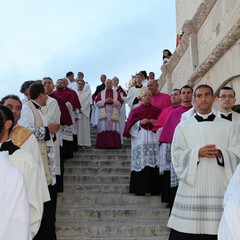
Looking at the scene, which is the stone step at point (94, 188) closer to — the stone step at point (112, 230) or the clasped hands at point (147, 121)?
the clasped hands at point (147, 121)

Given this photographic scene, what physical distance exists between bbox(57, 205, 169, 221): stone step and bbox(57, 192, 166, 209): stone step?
425mm

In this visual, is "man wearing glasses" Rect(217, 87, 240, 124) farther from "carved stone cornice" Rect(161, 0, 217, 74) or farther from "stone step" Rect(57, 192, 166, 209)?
"carved stone cornice" Rect(161, 0, 217, 74)

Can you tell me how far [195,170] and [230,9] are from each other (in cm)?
321

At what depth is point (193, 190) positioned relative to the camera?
440cm

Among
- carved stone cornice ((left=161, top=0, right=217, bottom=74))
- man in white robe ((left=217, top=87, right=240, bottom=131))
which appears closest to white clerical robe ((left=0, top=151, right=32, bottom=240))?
man in white robe ((left=217, top=87, right=240, bottom=131))

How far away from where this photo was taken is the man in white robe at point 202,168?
14.0 feet

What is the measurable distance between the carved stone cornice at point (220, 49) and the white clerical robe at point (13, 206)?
438 cm

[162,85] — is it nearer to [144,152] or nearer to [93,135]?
[93,135]

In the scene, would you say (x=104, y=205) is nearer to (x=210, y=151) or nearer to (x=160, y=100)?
(x=160, y=100)

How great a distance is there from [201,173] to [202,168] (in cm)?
6

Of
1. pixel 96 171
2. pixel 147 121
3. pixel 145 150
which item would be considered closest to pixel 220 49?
pixel 147 121

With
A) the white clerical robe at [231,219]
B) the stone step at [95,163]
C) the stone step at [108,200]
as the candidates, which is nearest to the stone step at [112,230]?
the stone step at [108,200]

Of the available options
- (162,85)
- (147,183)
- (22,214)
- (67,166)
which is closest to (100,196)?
(147,183)

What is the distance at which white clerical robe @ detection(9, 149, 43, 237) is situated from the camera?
3.34m
